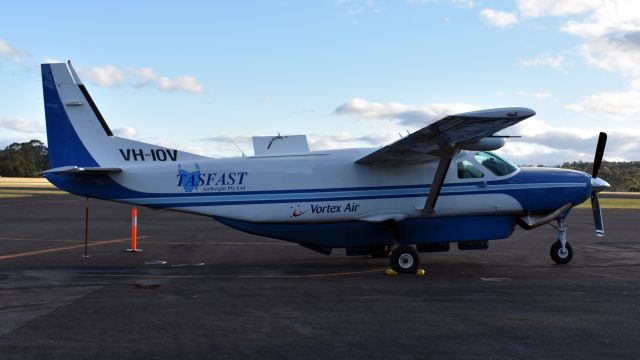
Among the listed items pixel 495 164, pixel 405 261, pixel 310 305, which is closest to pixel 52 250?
pixel 405 261

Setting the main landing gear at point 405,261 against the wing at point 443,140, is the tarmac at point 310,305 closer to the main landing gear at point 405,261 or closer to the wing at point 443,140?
the main landing gear at point 405,261

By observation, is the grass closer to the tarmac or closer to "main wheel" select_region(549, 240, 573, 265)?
the tarmac

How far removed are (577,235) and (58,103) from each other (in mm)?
17923

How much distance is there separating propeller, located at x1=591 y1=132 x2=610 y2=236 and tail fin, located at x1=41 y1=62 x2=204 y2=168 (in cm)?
951

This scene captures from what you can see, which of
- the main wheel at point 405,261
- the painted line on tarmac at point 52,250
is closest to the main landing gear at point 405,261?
the main wheel at point 405,261

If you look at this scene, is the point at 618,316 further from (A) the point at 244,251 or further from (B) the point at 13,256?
(B) the point at 13,256

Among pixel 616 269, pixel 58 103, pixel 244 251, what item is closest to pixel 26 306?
pixel 58 103

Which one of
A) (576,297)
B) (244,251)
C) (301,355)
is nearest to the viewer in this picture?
(301,355)

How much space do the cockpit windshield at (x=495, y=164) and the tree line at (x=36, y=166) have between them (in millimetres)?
85762

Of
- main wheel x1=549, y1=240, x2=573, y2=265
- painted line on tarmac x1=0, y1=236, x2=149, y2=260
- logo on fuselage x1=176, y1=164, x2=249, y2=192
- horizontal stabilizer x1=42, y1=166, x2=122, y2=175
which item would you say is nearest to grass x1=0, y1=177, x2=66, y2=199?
painted line on tarmac x1=0, y1=236, x2=149, y2=260

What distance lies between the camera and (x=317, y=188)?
12875 mm

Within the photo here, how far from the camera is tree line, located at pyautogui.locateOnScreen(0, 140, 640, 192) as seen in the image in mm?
102438

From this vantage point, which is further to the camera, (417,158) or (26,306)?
(417,158)

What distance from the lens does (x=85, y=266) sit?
1315 cm
